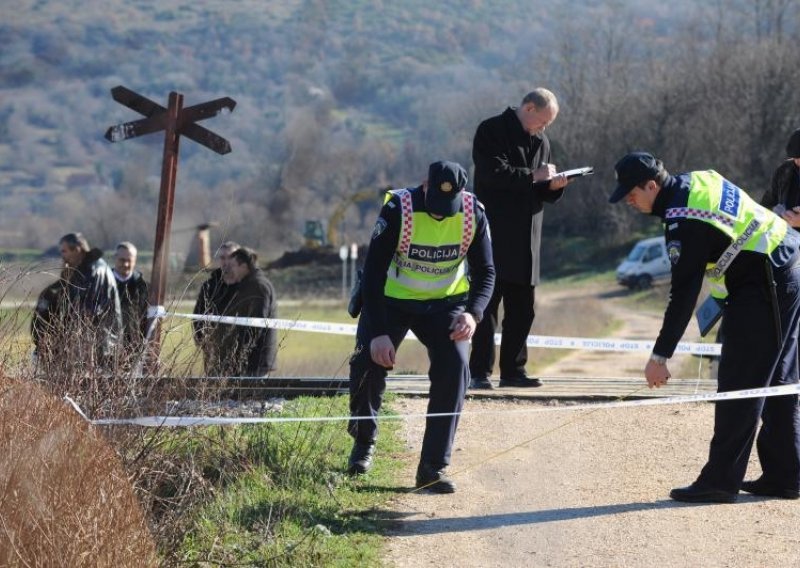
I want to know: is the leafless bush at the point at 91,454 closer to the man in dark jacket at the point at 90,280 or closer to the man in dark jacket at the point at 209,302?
the man in dark jacket at the point at 209,302

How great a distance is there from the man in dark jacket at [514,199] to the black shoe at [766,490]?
2.74 meters

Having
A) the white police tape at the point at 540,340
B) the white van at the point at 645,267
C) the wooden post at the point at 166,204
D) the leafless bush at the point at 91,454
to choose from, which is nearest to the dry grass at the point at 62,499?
the leafless bush at the point at 91,454

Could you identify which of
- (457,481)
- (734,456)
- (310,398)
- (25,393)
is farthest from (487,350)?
(25,393)

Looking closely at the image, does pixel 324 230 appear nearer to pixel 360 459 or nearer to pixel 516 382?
pixel 516 382

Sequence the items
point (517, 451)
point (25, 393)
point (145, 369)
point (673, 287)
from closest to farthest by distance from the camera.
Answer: point (25, 393)
point (673, 287)
point (145, 369)
point (517, 451)

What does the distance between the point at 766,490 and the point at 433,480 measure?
72.0 inches

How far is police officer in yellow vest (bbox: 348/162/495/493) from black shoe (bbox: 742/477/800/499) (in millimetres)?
1643

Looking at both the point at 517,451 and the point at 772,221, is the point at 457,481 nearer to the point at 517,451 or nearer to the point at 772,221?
the point at 517,451

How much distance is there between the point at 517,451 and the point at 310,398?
6.53ft

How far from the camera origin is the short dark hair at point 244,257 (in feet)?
35.9

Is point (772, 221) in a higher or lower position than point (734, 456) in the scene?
higher

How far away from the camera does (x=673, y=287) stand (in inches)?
264

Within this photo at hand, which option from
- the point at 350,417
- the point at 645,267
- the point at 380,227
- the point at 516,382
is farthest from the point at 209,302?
the point at 645,267

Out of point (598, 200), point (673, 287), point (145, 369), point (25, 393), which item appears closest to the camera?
point (25, 393)
